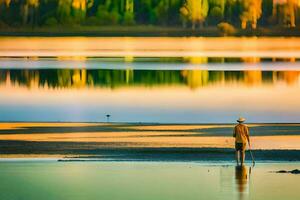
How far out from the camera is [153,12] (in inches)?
7283

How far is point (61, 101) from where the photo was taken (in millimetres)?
48906

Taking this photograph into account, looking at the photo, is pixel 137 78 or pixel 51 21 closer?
pixel 137 78

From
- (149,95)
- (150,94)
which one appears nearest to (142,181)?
(149,95)

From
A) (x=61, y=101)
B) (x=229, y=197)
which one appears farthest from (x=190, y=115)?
(x=229, y=197)

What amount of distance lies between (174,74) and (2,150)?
4284 centimetres

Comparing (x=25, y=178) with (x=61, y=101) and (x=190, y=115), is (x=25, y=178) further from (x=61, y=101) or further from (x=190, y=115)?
(x=61, y=101)

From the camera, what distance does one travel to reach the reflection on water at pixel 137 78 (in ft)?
199

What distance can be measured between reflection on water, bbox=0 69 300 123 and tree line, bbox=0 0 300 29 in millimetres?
110065

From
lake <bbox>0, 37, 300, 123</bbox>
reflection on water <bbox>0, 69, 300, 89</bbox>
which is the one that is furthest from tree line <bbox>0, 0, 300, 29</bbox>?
Result: reflection on water <bbox>0, 69, 300, 89</bbox>

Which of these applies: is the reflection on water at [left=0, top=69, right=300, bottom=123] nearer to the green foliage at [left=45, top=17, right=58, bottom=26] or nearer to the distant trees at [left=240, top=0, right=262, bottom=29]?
the distant trees at [left=240, top=0, right=262, bottom=29]

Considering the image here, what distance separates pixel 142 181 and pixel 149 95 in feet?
99.3

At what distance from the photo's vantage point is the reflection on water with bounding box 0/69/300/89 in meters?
60.7

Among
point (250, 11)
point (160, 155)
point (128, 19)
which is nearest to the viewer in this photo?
point (160, 155)

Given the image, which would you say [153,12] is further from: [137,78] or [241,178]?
[241,178]
